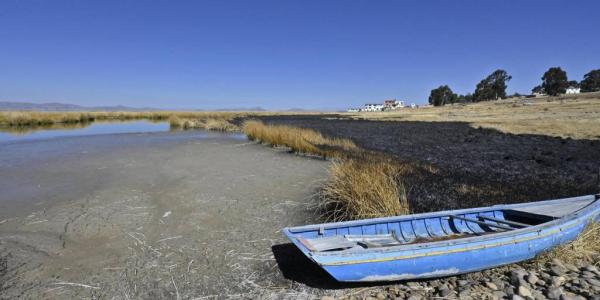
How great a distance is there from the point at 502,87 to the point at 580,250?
3647 inches

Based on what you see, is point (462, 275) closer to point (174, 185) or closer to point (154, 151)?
point (174, 185)

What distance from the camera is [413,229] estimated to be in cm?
532

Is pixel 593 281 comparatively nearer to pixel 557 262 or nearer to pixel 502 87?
pixel 557 262

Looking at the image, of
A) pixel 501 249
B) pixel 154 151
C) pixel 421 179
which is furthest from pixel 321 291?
pixel 154 151

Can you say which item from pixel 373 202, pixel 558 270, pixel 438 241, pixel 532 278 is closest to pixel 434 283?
pixel 438 241

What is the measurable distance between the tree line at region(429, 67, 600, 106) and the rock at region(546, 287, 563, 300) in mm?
79130

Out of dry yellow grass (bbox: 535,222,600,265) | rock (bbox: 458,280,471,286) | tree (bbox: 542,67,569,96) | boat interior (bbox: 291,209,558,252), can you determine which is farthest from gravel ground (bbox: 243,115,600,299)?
tree (bbox: 542,67,569,96)

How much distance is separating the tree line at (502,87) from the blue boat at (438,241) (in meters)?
77.1

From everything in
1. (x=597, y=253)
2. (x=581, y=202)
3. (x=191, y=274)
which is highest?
(x=581, y=202)

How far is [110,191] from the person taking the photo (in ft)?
30.9

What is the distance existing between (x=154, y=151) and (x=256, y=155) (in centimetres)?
556

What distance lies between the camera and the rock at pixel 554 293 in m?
3.86

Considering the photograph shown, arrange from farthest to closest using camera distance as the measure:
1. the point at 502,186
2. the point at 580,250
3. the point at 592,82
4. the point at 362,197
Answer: the point at 592,82, the point at 502,186, the point at 362,197, the point at 580,250

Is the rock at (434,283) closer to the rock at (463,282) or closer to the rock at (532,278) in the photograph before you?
the rock at (463,282)
